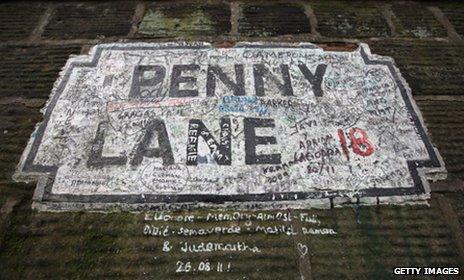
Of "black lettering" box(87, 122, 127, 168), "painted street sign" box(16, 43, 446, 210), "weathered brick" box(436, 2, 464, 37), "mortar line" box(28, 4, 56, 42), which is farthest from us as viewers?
"weathered brick" box(436, 2, 464, 37)

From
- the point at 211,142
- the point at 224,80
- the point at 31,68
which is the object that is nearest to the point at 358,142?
the point at 211,142

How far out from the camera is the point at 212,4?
449 centimetres

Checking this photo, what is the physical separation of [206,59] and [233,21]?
0.72 meters

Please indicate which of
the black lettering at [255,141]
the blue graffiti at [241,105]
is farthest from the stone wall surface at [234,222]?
the blue graffiti at [241,105]

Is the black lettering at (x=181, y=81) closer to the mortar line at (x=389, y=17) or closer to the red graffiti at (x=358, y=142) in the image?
the red graffiti at (x=358, y=142)

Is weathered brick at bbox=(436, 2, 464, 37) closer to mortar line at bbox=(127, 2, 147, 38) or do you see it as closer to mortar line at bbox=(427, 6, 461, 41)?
mortar line at bbox=(427, 6, 461, 41)

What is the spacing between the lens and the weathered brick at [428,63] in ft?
11.9

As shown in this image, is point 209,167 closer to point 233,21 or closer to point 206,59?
point 206,59

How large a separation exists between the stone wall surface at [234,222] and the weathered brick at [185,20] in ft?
0.09

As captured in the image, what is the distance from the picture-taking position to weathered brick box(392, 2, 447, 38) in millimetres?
4195

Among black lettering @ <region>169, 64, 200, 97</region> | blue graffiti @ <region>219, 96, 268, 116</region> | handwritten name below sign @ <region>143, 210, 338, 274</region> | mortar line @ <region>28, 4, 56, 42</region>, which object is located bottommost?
handwritten name below sign @ <region>143, 210, 338, 274</region>

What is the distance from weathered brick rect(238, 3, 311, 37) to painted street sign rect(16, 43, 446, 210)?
0.32 meters

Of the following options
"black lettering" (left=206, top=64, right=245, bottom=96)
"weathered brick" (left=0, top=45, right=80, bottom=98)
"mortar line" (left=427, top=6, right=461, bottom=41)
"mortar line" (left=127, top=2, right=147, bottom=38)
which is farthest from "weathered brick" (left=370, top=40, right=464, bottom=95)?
"weathered brick" (left=0, top=45, right=80, bottom=98)

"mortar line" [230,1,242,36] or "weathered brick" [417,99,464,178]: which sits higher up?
"mortar line" [230,1,242,36]
